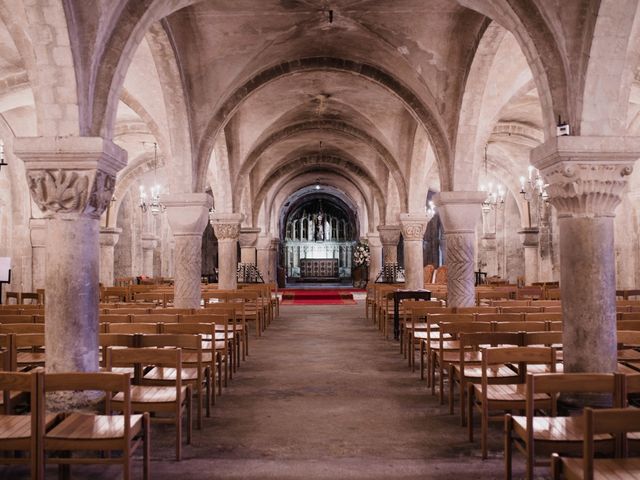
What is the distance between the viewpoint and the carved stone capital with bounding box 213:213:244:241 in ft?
51.4

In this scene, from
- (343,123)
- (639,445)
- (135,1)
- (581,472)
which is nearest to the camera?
(581,472)

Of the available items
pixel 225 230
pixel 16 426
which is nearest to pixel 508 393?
pixel 16 426

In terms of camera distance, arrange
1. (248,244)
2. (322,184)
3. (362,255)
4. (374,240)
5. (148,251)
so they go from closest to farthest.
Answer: (248,244), (148,251), (374,240), (362,255), (322,184)

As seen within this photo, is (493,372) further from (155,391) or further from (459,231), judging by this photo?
(459,231)

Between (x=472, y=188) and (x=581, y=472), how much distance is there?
27.3 feet

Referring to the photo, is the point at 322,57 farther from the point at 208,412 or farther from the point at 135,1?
the point at 208,412

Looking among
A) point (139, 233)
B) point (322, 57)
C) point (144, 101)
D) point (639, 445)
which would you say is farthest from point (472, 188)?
point (139, 233)

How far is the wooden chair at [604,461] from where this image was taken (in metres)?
2.49

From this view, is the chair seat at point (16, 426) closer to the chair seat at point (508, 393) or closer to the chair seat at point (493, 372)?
the chair seat at point (508, 393)

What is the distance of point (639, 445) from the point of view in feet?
11.4

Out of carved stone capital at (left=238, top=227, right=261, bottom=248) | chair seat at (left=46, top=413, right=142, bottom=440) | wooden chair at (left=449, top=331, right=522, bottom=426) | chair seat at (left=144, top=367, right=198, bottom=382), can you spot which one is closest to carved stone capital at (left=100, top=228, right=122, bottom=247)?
carved stone capital at (left=238, top=227, right=261, bottom=248)

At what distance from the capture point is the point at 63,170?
5.27m

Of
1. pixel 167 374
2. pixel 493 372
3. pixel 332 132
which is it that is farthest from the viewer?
pixel 332 132

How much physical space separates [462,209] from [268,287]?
20.4ft
